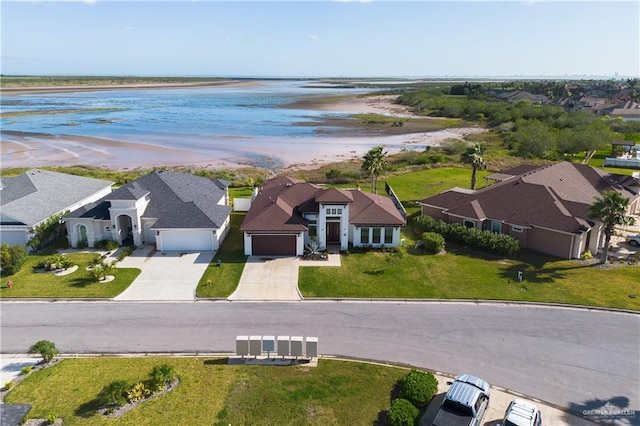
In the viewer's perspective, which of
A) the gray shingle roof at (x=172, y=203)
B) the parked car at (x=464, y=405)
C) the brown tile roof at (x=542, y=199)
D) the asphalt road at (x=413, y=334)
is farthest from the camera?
the gray shingle roof at (x=172, y=203)

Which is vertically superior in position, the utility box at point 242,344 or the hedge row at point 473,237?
the hedge row at point 473,237

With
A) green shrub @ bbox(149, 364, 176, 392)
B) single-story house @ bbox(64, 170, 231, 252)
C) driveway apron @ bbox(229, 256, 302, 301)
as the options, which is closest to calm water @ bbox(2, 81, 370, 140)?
single-story house @ bbox(64, 170, 231, 252)

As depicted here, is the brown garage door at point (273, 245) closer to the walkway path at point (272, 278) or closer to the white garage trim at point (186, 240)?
the walkway path at point (272, 278)

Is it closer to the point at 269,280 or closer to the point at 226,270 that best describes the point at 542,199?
the point at 269,280

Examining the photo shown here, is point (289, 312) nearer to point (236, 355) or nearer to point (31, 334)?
point (236, 355)

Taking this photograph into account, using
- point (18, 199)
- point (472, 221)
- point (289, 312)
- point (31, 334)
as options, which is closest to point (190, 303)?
point (289, 312)

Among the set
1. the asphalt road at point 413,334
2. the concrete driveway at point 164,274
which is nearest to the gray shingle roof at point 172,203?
the concrete driveway at point 164,274

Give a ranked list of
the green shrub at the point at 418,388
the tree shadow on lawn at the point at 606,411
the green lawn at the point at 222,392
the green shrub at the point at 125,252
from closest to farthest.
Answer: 1. the green lawn at the point at 222,392
2. the tree shadow on lawn at the point at 606,411
3. the green shrub at the point at 418,388
4. the green shrub at the point at 125,252
